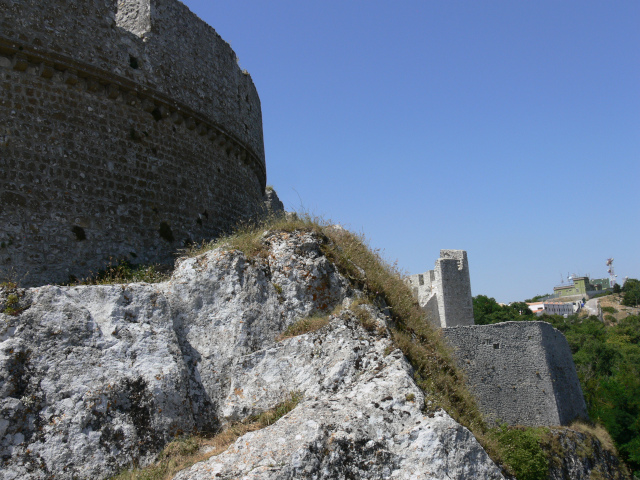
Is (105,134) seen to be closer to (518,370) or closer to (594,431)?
(518,370)

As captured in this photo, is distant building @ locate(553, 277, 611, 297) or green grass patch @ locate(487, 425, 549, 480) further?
distant building @ locate(553, 277, 611, 297)

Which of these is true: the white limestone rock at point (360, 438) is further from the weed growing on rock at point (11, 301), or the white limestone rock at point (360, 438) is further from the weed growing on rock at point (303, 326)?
the weed growing on rock at point (11, 301)

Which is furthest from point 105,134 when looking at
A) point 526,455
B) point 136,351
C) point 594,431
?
point 594,431

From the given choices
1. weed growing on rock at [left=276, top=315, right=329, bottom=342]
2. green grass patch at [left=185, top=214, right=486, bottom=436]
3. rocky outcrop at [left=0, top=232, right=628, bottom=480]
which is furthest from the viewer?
weed growing on rock at [left=276, top=315, right=329, bottom=342]

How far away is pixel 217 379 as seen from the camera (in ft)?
20.9

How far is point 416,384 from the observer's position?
17.9 ft

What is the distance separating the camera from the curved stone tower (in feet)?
25.5

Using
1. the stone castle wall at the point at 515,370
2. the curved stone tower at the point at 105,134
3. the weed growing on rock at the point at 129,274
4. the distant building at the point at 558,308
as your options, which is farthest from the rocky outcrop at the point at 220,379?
the distant building at the point at 558,308

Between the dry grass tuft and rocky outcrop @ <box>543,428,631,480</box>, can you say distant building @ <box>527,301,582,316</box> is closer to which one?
the dry grass tuft

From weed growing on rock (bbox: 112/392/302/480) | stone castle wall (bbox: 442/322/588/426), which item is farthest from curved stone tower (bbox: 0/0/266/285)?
stone castle wall (bbox: 442/322/588/426)

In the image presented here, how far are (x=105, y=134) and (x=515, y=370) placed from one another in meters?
17.5

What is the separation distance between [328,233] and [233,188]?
475cm

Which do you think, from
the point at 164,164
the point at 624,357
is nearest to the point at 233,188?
the point at 164,164

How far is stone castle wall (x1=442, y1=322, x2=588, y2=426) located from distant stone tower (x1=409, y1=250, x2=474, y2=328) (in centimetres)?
692
